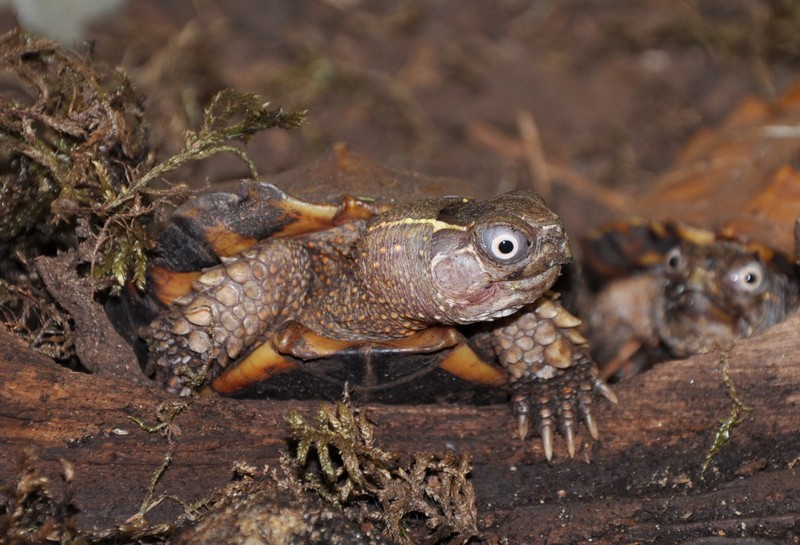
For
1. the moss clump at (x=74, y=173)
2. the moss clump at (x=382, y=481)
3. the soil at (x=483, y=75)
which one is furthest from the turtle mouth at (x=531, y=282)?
the soil at (x=483, y=75)

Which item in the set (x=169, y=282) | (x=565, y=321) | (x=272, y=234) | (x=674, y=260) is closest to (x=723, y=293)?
(x=674, y=260)

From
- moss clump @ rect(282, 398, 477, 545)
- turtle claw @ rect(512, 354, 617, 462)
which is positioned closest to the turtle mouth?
turtle claw @ rect(512, 354, 617, 462)

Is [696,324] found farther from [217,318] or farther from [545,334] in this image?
[217,318]

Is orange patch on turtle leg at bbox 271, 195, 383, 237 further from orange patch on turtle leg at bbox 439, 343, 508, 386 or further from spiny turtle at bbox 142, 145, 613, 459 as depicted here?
orange patch on turtle leg at bbox 439, 343, 508, 386

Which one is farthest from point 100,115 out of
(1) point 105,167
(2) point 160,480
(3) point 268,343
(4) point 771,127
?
(4) point 771,127

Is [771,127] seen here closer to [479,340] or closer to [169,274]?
[479,340]

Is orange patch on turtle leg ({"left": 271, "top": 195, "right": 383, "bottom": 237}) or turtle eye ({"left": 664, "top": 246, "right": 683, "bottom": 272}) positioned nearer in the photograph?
orange patch on turtle leg ({"left": 271, "top": 195, "right": 383, "bottom": 237})
